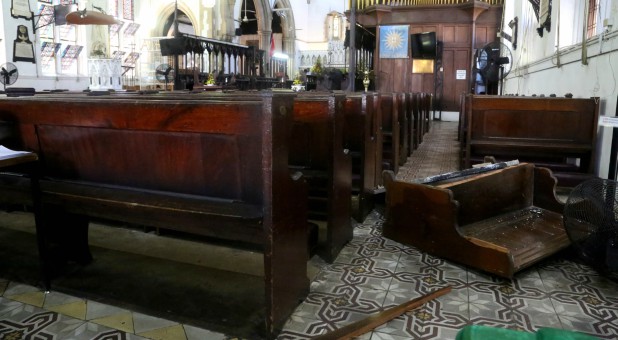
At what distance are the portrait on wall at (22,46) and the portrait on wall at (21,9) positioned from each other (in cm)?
26

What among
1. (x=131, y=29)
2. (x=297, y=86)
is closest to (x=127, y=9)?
(x=131, y=29)

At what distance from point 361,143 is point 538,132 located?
217cm

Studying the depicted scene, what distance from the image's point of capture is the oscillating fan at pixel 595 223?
2461mm

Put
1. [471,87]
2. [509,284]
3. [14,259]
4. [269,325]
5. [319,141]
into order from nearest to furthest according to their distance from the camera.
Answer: [269,325], [509,284], [14,259], [319,141], [471,87]

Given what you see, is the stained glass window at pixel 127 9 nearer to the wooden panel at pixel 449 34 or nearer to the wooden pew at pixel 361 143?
the wooden panel at pixel 449 34

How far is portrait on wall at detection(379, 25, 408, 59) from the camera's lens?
14.1 m

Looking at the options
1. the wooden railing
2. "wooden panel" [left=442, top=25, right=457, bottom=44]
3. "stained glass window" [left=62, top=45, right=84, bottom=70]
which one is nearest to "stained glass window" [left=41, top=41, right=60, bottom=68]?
"stained glass window" [left=62, top=45, right=84, bottom=70]

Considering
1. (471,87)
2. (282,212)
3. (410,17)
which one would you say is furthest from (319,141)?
(410,17)

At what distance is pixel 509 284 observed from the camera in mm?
2486

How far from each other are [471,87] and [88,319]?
491 inches

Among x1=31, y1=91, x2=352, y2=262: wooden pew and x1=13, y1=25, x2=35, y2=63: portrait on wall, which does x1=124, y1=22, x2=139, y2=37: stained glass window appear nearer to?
x1=13, y1=25, x2=35, y2=63: portrait on wall

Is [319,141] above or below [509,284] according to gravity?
above

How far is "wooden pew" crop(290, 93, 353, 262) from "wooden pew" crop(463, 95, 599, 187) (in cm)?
241

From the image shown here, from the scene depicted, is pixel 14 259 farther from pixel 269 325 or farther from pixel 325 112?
pixel 325 112
